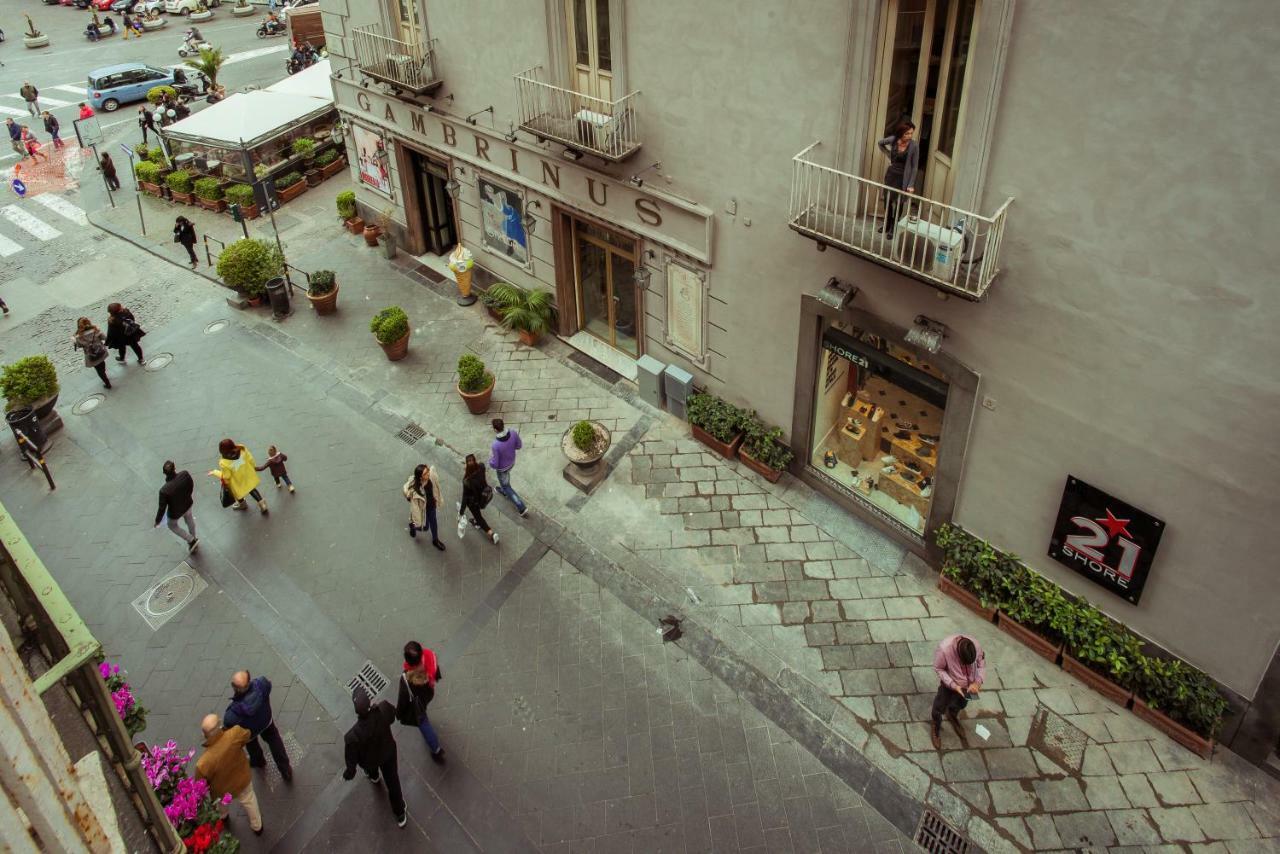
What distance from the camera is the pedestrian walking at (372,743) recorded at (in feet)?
28.9

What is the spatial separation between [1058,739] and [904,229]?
651 centimetres

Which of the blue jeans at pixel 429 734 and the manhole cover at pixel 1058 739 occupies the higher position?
the blue jeans at pixel 429 734

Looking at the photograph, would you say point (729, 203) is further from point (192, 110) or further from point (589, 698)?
point (192, 110)

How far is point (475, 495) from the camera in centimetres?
1255

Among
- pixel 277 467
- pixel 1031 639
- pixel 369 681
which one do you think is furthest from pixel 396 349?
pixel 1031 639

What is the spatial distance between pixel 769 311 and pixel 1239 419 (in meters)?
6.20

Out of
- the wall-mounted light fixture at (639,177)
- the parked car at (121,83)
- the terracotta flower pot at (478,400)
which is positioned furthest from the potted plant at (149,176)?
the wall-mounted light fixture at (639,177)

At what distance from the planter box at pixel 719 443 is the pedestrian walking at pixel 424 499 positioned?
4.59 m

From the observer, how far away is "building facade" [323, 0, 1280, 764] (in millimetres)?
8008

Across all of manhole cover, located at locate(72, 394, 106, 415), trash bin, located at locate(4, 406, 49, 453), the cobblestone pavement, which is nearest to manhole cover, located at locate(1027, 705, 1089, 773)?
the cobblestone pavement

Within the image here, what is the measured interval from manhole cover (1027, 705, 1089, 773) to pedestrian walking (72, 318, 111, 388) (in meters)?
17.4

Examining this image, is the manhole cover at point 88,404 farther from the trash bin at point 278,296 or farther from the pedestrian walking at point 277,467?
the pedestrian walking at point 277,467

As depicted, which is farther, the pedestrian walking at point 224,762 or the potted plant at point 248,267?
the potted plant at point 248,267

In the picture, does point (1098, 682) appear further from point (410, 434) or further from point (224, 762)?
point (410, 434)
